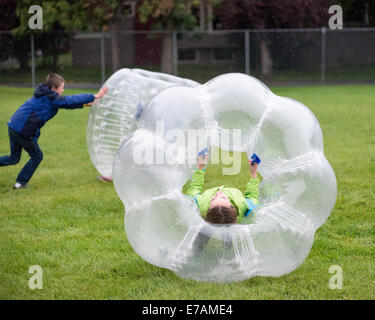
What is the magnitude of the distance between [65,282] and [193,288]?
1025 mm

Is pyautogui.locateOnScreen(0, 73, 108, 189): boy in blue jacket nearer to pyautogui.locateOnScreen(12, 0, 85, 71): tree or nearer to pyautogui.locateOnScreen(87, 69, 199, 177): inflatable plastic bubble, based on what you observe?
pyautogui.locateOnScreen(87, 69, 199, 177): inflatable plastic bubble

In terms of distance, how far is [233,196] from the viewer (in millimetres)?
4523

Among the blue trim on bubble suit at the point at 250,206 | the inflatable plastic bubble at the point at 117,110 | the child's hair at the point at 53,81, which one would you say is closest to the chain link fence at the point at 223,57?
the inflatable plastic bubble at the point at 117,110

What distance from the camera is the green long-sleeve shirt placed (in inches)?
177

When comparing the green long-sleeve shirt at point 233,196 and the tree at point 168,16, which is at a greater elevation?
the tree at point 168,16

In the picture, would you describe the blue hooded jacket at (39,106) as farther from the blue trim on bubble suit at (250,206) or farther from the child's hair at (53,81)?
the blue trim on bubble suit at (250,206)

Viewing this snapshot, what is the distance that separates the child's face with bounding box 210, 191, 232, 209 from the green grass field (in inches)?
23.9

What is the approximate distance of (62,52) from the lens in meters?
21.0

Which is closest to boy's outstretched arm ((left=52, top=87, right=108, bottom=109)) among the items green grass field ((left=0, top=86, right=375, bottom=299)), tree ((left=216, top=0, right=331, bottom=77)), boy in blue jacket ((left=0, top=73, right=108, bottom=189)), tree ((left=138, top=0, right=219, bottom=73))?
boy in blue jacket ((left=0, top=73, right=108, bottom=189))

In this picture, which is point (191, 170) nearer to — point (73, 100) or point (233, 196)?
point (233, 196)

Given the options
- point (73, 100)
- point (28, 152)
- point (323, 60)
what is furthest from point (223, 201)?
point (323, 60)

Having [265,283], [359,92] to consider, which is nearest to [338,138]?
[265,283]

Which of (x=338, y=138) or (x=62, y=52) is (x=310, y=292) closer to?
(x=338, y=138)

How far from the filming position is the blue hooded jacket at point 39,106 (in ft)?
23.0
